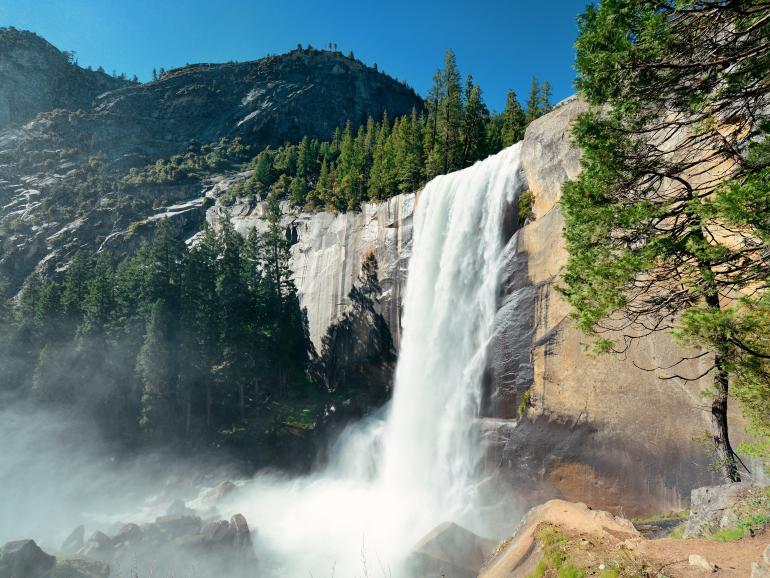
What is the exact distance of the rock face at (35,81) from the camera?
9012cm

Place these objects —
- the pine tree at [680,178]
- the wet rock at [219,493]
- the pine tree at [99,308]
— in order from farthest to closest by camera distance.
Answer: the pine tree at [99,308] → the wet rock at [219,493] → the pine tree at [680,178]

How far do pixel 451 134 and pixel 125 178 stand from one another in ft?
233

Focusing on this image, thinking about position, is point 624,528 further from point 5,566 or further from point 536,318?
point 5,566

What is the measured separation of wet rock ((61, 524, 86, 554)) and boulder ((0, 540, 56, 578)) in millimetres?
4080

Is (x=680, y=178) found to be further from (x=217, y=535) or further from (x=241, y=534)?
(x=217, y=535)

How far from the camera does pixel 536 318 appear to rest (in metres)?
16.5

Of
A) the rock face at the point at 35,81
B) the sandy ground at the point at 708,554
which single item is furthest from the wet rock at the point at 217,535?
the rock face at the point at 35,81

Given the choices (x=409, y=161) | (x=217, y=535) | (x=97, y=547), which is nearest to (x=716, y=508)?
(x=217, y=535)

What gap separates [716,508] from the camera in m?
7.40

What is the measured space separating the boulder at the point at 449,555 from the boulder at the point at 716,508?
24.3 feet

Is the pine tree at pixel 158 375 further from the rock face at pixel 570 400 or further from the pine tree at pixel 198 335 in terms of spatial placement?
the rock face at pixel 570 400

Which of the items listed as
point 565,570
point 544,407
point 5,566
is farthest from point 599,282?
point 5,566

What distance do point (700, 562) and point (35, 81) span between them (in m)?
141

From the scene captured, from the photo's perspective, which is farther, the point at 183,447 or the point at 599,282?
the point at 183,447
